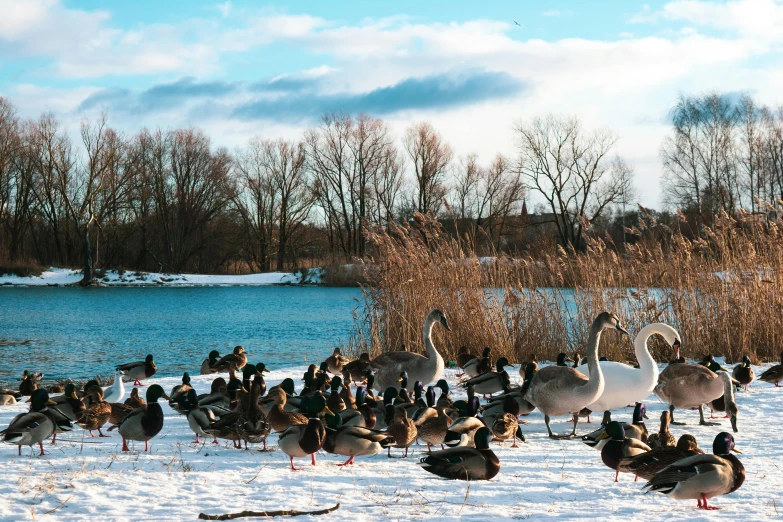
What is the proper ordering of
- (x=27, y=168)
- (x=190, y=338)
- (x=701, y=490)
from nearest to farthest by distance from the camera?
(x=701, y=490)
(x=190, y=338)
(x=27, y=168)

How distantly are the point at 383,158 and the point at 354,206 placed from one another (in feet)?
15.8

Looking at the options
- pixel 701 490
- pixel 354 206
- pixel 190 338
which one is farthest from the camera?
pixel 354 206

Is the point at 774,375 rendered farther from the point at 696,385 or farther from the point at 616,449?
the point at 616,449

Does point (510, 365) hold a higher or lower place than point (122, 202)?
lower

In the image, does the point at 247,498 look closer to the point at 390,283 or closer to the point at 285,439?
the point at 285,439

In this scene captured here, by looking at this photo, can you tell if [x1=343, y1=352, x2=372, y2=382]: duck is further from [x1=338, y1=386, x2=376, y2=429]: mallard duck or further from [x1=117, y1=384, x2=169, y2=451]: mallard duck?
[x1=117, y1=384, x2=169, y2=451]: mallard duck

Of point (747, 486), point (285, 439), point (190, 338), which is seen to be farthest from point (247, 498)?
point (190, 338)

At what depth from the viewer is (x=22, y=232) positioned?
54531mm

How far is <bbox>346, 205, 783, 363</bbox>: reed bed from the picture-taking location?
12258mm

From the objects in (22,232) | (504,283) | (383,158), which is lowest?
(504,283)

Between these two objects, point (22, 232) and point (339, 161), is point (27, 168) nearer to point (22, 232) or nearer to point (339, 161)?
point (22, 232)

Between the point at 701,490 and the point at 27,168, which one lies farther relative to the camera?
the point at 27,168

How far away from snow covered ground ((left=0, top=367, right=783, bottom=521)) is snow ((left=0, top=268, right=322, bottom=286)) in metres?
43.2

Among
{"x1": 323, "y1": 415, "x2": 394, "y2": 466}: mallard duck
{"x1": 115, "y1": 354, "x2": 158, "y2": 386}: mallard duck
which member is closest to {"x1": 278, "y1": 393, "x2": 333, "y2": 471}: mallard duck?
{"x1": 323, "y1": 415, "x2": 394, "y2": 466}: mallard duck
